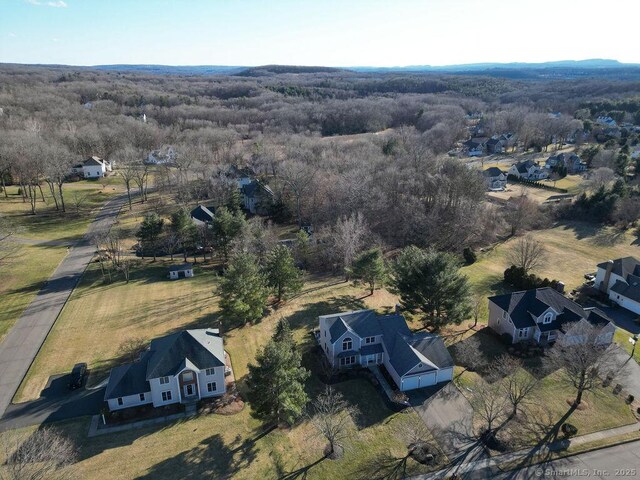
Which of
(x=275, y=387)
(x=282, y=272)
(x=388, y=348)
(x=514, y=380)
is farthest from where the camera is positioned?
(x=282, y=272)

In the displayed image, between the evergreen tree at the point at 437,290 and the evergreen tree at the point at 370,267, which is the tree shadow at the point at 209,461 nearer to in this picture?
the evergreen tree at the point at 437,290

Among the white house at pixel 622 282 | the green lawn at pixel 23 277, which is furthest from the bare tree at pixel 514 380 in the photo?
the green lawn at pixel 23 277

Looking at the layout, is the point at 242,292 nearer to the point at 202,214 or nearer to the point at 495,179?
the point at 202,214

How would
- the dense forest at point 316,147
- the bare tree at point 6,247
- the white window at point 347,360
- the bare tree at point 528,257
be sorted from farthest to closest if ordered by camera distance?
the dense forest at point 316,147
the bare tree at point 6,247
the bare tree at point 528,257
the white window at point 347,360

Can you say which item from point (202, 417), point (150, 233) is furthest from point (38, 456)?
point (150, 233)

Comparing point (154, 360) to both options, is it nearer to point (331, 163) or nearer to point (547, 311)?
point (547, 311)
